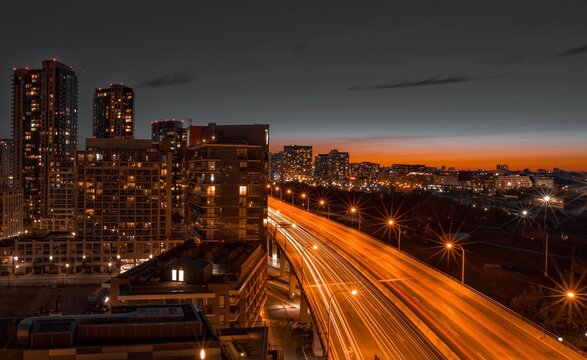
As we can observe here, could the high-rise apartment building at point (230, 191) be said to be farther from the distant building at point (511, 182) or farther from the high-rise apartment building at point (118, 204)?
the distant building at point (511, 182)

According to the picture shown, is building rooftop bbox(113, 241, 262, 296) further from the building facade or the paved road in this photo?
the building facade

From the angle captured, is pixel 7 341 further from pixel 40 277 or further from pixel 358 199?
pixel 358 199

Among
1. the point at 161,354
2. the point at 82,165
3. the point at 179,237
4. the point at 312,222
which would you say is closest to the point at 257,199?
the point at 312,222

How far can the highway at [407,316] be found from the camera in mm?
16344

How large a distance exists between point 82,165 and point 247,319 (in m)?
37.7

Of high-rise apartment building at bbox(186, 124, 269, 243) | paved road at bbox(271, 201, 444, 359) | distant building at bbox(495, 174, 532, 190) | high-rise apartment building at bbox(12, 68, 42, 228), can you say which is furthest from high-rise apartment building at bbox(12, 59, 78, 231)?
distant building at bbox(495, 174, 532, 190)

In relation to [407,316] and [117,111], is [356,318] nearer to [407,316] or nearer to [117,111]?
[407,316]

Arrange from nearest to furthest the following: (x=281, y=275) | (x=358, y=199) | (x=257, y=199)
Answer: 1. (x=257, y=199)
2. (x=281, y=275)
3. (x=358, y=199)

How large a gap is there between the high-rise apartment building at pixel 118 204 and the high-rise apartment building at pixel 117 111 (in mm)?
62012

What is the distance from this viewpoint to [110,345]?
13.1 m

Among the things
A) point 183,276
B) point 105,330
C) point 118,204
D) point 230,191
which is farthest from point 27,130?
point 105,330

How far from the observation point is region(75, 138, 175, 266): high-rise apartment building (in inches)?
2265

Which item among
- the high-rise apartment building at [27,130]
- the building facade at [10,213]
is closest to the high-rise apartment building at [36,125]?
the high-rise apartment building at [27,130]

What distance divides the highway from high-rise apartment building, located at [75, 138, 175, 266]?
99.2 ft
